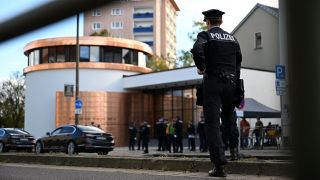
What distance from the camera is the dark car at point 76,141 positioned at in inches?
874

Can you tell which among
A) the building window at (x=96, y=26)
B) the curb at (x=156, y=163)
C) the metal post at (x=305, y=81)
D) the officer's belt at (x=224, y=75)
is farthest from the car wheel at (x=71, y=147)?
the metal post at (x=305, y=81)

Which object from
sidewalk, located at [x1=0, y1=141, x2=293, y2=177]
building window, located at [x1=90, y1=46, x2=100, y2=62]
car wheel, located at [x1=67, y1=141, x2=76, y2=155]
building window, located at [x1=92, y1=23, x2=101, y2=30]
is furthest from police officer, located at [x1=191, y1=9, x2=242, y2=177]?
building window, located at [x1=90, y1=46, x2=100, y2=62]

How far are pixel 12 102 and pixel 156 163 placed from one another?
590cm

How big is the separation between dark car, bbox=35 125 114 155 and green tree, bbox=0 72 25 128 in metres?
20.3

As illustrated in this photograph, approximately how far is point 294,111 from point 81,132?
22249mm

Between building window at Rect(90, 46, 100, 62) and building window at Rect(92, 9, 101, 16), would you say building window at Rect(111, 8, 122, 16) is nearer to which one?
building window at Rect(92, 9, 101, 16)

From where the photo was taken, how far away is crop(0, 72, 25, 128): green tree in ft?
5.68

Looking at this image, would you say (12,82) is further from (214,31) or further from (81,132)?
(81,132)

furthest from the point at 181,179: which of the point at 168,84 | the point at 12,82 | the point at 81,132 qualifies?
the point at 168,84

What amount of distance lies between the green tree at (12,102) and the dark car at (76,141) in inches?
801

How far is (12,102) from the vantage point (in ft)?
6.19

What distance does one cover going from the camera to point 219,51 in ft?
16.4

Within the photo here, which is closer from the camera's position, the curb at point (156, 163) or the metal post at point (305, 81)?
the metal post at point (305, 81)

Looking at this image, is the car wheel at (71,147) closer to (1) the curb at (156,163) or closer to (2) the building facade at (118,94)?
(1) the curb at (156,163)
